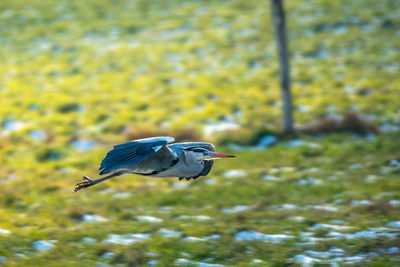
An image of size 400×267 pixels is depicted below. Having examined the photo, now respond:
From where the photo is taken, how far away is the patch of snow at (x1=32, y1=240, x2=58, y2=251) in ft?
27.4

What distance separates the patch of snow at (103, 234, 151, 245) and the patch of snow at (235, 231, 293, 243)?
4.45 ft

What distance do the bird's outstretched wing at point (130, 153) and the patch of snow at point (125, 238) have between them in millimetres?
2601

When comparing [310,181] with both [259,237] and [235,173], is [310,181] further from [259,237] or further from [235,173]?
[259,237]

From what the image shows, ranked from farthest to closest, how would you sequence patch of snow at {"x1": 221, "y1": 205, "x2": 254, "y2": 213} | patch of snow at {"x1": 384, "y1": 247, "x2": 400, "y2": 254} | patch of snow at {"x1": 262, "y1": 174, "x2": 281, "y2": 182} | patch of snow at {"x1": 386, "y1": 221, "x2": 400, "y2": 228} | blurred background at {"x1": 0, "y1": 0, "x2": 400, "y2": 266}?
patch of snow at {"x1": 262, "y1": 174, "x2": 281, "y2": 182} < patch of snow at {"x1": 221, "y1": 205, "x2": 254, "y2": 213} < patch of snow at {"x1": 386, "y1": 221, "x2": 400, "y2": 228} < blurred background at {"x1": 0, "y1": 0, "x2": 400, "y2": 266} < patch of snow at {"x1": 384, "y1": 247, "x2": 400, "y2": 254}

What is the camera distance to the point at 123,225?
9.46m

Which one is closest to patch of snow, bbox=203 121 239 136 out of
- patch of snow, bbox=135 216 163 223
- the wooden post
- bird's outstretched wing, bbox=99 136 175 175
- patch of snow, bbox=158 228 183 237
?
the wooden post

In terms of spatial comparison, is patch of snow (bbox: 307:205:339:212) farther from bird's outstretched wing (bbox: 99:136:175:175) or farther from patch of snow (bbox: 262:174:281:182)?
bird's outstretched wing (bbox: 99:136:175:175)

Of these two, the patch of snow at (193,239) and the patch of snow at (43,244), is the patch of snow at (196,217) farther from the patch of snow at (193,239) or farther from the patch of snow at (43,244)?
the patch of snow at (43,244)

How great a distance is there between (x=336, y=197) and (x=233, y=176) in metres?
2.31

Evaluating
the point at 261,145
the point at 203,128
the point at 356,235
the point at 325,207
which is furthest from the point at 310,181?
the point at 203,128

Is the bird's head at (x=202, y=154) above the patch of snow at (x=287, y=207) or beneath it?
beneath

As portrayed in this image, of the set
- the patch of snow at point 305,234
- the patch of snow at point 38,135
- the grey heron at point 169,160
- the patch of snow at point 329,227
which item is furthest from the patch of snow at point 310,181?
the patch of snow at point 38,135

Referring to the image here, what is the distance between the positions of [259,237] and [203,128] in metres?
6.32

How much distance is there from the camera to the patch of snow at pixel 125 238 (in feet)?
28.1
